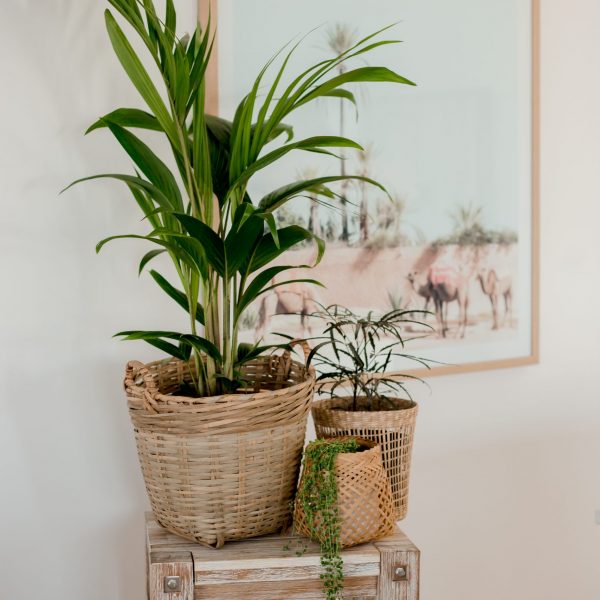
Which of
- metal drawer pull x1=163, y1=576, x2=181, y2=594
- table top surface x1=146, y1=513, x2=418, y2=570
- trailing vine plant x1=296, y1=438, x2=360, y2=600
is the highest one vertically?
trailing vine plant x1=296, y1=438, x2=360, y2=600

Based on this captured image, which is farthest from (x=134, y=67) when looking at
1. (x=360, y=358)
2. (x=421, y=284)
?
(x=421, y=284)

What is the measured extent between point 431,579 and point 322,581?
83 centimetres

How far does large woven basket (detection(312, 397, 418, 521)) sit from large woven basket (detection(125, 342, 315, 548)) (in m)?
0.09

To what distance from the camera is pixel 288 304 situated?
1883 mm

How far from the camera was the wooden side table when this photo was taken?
4.49 ft

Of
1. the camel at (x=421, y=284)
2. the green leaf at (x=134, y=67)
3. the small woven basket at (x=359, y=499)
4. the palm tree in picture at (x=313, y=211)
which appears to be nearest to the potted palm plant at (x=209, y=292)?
the green leaf at (x=134, y=67)

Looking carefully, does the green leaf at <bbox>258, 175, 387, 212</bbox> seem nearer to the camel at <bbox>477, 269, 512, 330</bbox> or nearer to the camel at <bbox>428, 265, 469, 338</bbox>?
the camel at <bbox>428, 265, 469, 338</bbox>

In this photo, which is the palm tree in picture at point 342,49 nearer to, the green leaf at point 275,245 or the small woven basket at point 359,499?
the green leaf at point 275,245

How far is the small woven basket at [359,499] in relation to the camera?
139 centimetres

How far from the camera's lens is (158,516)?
1.47 metres

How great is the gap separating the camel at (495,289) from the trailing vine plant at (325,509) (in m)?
0.87

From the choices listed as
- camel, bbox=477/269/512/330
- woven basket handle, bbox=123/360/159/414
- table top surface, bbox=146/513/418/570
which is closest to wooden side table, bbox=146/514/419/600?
table top surface, bbox=146/513/418/570

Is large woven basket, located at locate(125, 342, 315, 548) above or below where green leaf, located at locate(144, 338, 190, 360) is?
below

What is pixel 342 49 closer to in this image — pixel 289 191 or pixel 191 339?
pixel 289 191
